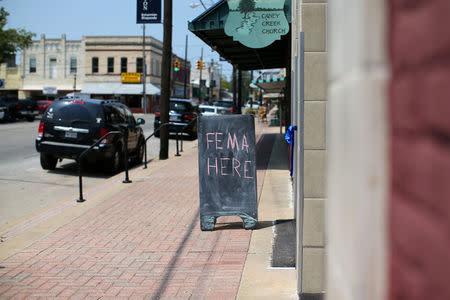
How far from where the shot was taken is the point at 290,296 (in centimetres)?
450

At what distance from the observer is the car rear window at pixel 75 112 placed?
42.0 feet

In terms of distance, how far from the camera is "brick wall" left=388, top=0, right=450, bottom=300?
Answer: 67cm

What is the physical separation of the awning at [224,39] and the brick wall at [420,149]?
34.2 feet

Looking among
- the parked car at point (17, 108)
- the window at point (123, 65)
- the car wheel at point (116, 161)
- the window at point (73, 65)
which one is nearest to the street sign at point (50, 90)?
the window at point (73, 65)

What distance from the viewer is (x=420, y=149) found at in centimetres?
74

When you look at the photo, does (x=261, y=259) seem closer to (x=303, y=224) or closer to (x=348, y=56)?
(x=303, y=224)

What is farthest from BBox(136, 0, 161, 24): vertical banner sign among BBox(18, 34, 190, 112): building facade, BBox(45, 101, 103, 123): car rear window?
BBox(18, 34, 190, 112): building facade

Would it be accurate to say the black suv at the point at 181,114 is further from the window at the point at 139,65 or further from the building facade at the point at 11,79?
the building facade at the point at 11,79

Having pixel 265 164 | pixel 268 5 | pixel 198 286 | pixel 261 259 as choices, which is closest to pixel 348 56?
pixel 198 286

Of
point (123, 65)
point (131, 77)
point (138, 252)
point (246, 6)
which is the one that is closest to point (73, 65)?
point (123, 65)

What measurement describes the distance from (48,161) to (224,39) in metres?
5.55

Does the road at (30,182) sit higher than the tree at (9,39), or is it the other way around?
the tree at (9,39)

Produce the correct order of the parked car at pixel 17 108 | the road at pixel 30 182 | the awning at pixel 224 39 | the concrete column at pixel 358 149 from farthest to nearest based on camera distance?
the parked car at pixel 17 108
the awning at pixel 224 39
the road at pixel 30 182
the concrete column at pixel 358 149

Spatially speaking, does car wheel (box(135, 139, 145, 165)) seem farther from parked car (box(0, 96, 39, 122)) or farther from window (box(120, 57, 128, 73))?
window (box(120, 57, 128, 73))
